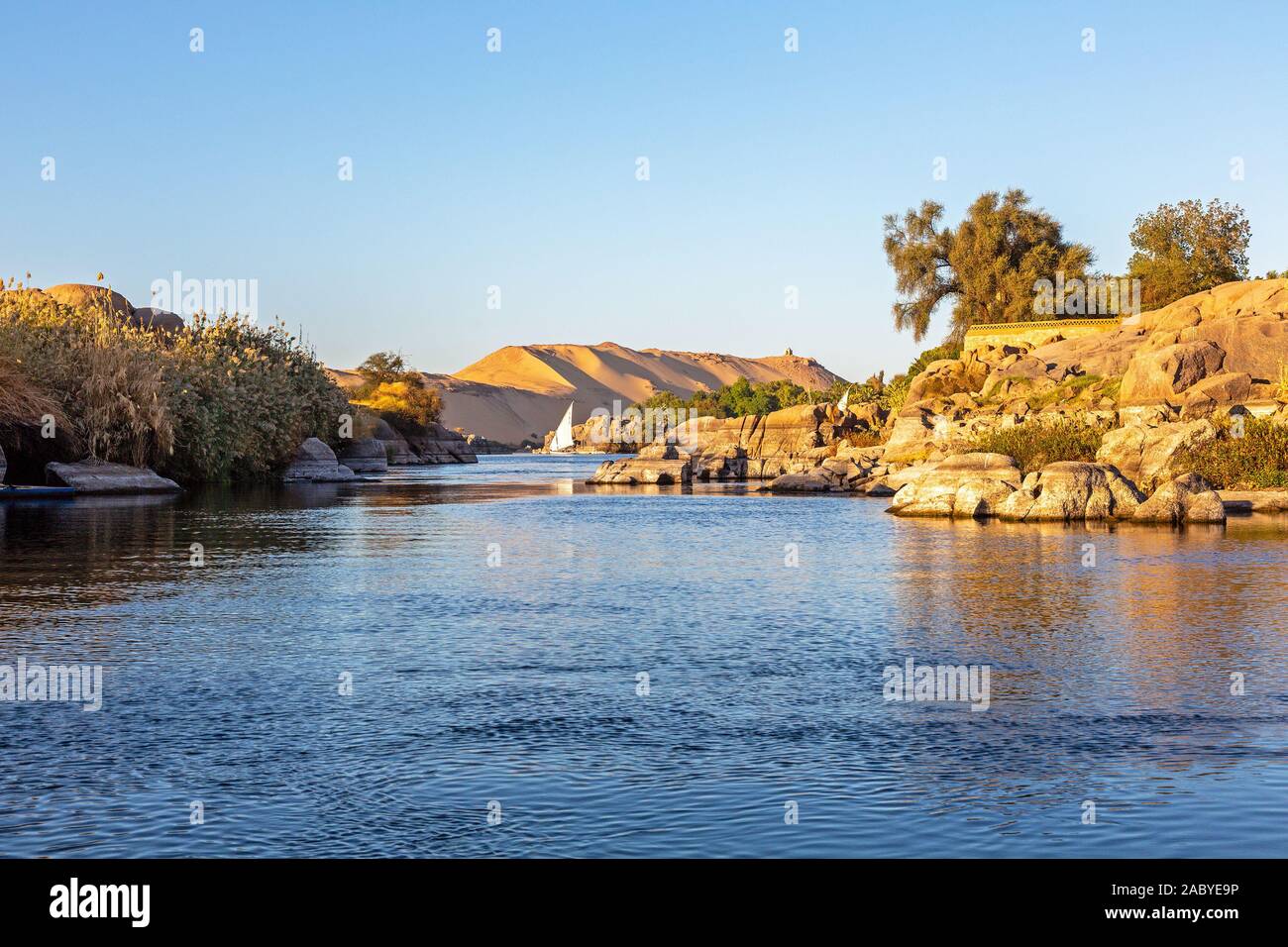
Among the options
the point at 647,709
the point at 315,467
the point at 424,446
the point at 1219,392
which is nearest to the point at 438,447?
the point at 424,446

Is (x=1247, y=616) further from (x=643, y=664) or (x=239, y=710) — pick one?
(x=239, y=710)

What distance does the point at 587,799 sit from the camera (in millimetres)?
8227

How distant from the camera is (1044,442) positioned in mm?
47812

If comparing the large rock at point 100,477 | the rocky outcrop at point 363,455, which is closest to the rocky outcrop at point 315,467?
the rocky outcrop at point 363,455

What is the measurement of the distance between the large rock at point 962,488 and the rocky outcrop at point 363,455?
66422mm

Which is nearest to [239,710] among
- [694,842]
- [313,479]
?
[694,842]

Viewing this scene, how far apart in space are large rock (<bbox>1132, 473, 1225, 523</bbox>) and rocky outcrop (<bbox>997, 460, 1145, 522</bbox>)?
2.40 feet

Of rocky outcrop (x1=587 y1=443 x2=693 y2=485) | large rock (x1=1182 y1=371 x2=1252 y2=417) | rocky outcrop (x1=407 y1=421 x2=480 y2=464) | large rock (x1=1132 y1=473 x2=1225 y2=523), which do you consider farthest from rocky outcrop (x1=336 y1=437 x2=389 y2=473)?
large rock (x1=1132 y1=473 x2=1225 y2=523)

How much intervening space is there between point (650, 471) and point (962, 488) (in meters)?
38.2

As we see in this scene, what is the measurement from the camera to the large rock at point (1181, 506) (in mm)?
33594

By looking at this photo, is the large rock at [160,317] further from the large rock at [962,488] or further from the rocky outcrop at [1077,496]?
the rocky outcrop at [1077,496]

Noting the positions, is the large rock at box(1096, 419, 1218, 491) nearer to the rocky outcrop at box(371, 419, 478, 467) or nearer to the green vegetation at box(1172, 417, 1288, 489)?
the green vegetation at box(1172, 417, 1288, 489)

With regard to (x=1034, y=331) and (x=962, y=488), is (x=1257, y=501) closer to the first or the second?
(x=962, y=488)

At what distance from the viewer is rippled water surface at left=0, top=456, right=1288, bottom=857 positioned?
767cm
